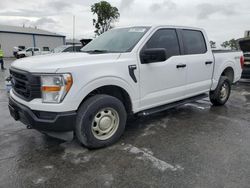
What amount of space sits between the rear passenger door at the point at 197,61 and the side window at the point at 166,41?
238mm

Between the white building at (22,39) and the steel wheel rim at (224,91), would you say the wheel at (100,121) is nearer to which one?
the steel wheel rim at (224,91)

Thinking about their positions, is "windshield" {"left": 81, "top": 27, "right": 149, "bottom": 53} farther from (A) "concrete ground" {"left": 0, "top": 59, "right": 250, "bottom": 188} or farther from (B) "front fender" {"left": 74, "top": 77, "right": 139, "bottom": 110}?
(A) "concrete ground" {"left": 0, "top": 59, "right": 250, "bottom": 188}

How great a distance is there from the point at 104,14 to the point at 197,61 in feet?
106

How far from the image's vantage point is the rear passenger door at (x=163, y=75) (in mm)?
3920

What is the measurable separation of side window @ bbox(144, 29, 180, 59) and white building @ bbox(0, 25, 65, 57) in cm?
4311

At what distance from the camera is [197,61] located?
485cm

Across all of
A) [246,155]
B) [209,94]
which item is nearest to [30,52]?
[209,94]

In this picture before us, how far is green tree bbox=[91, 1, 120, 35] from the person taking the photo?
34.3 meters

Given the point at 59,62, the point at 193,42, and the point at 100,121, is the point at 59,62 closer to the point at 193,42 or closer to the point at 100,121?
the point at 100,121

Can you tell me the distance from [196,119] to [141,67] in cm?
206

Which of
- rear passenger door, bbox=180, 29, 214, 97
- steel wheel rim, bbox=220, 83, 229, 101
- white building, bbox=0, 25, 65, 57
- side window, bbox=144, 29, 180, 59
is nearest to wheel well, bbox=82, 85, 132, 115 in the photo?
side window, bbox=144, 29, 180, 59

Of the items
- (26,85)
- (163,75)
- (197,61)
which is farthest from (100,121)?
(197,61)

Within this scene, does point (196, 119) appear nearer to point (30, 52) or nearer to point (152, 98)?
point (152, 98)

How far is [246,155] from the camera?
11.0 feet
